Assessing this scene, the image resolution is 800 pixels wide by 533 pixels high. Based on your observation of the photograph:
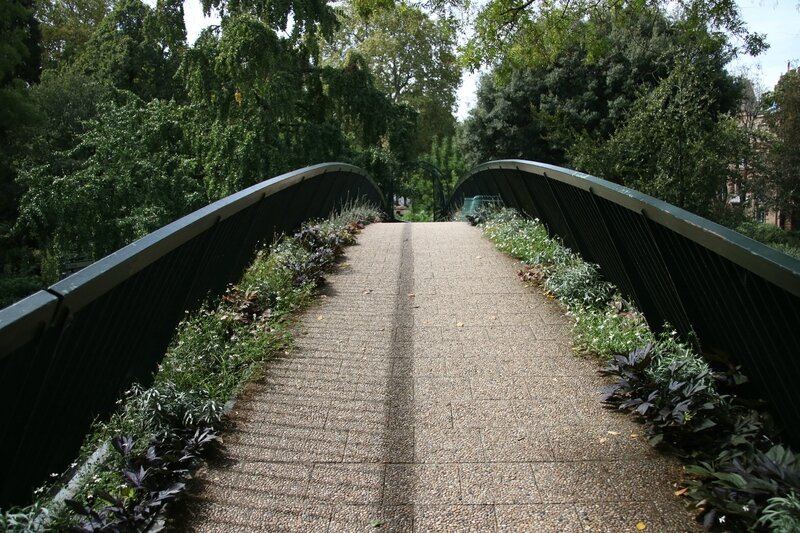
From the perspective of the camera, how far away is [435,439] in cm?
363

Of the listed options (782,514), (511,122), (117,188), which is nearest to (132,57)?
(117,188)

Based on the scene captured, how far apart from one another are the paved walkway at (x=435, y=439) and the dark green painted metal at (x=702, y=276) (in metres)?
0.60

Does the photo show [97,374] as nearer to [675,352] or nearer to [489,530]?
[489,530]

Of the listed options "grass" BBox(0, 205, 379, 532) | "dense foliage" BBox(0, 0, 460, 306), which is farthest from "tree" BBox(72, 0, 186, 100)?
"grass" BBox(0, 205, 379, 532)

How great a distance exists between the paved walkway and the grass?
0.55 ft

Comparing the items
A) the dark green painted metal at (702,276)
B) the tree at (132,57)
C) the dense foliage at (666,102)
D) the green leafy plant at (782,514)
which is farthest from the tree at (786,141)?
the green leafy plant at (782,514)

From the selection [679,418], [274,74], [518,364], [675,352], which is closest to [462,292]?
[518,364]

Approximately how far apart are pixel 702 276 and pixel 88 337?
2899 mm

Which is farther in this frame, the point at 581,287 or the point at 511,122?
the point at 511,122

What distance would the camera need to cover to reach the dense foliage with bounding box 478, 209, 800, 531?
2586mm

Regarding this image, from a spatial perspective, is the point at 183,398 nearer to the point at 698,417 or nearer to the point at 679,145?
the point at 698,417

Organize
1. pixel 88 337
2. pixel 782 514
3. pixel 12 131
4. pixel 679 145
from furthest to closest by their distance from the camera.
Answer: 1. pixel 12 131
2. pixel 679 145
3. pixel 88 337
4. pixel 782 514

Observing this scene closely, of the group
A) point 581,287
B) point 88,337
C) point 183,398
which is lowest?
point 183,398

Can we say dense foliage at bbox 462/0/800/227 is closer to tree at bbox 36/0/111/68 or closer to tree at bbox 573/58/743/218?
tree at bbox 573/58/743/218
